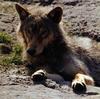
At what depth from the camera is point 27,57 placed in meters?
10.4

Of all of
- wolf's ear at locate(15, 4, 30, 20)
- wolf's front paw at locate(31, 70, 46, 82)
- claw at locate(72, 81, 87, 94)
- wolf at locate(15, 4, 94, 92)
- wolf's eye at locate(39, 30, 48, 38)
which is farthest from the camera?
wolf's ear at locate(15, 4, 30, 20)

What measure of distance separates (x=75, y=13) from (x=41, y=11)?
2856 mm

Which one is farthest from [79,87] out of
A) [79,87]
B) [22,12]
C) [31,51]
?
[22,12]

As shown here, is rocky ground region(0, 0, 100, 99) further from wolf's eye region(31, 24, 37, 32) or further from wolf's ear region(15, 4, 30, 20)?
wolf's ear region(15, 4, 30, 20)

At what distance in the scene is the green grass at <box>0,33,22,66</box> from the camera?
34.1 ft

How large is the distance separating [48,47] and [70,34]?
2.01 meters

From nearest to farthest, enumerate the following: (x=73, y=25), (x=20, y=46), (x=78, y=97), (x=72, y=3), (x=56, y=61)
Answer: (x=78, y=97)
(x=56, y=61)
(x=20, y=46)
(x=73, y=25)
(x=72, y=3)

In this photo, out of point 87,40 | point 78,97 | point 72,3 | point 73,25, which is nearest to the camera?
point 78,97

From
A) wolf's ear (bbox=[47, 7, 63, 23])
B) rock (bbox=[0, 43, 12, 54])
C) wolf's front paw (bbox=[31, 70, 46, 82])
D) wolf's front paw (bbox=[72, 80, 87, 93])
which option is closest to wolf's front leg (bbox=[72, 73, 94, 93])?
wolf's front paw (bbox=[72, 80, 87, 93])

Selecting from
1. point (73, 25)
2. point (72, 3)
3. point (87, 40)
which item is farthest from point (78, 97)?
point (72, 3)

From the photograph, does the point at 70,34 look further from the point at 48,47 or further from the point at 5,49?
the point at 48,47

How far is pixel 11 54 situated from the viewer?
35.9 feet

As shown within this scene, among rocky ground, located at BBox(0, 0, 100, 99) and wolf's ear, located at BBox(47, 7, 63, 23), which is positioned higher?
wolf's ear, located at BBox(47, 7, 63, 23)

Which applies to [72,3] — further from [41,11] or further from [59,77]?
[59,77]
